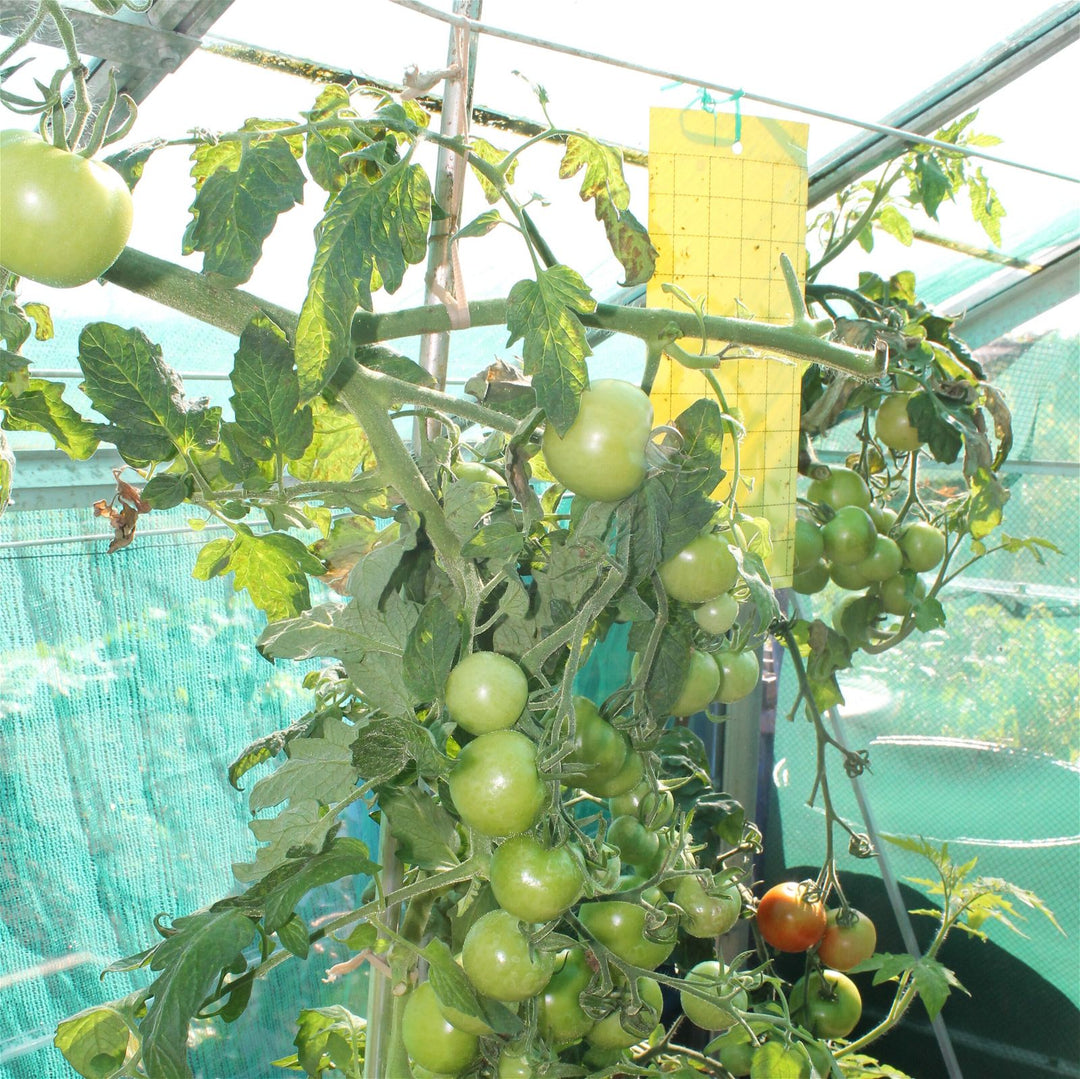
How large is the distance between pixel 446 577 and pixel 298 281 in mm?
486

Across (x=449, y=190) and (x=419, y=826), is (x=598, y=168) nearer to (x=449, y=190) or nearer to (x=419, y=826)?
(x=449, y=190)

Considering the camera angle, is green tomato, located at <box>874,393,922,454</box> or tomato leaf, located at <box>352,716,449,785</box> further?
green tomato, located at <box>874,393,922,454</box>

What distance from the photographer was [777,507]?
84 cm

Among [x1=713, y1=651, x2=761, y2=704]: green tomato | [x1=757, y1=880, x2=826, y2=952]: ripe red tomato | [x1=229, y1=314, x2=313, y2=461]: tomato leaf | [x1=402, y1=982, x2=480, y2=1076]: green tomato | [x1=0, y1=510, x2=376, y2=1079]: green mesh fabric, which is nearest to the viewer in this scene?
[x1=229, y1=314, x2=313, y2=461]: tomato leaf

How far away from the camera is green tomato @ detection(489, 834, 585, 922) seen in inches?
18.1

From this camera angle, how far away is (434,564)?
0.56 metres

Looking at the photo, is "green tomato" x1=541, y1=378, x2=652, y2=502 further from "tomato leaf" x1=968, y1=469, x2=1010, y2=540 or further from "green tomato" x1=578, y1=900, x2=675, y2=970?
"tomato leaf" x1=968, y1=469, x2=1010, y2=540

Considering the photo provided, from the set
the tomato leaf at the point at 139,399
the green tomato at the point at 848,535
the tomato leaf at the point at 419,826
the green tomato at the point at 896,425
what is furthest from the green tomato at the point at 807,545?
the tomato leaf at the point at 139,399

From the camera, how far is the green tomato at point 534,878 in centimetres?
46

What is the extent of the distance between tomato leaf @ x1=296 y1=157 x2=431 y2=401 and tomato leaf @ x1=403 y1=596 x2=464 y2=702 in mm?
119

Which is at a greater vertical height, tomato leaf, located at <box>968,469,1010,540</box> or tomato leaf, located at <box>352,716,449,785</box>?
tomato leaf, located at <box>968,469,1010,540</box>

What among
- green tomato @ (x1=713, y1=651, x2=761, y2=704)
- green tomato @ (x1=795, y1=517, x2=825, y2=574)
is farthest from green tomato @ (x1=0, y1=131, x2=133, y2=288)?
green tomato @ (x1=795, y1=517, x2=825, y2=574)

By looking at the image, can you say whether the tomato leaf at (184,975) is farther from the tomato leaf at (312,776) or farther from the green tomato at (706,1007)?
the green tomato at (706,1007)

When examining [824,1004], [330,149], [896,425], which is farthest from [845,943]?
[330,149]
